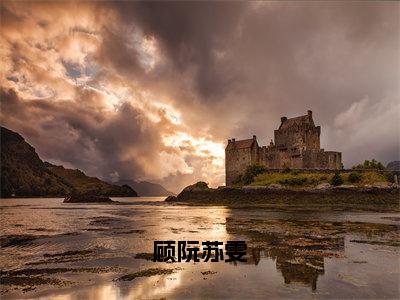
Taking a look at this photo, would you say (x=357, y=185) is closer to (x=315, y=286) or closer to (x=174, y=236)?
(x=174, y=236)

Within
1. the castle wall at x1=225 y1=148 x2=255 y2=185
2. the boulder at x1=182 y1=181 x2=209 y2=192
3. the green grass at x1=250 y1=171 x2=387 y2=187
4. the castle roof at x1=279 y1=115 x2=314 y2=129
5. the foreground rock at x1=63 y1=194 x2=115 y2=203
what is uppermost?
the castle roof at x1=279 y1=115 x2=314 y2=129

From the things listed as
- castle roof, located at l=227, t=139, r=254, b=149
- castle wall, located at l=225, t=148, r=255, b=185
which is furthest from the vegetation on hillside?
castle roof, located at l=227, t=139, r=254, b=149

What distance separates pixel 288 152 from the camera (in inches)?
3757

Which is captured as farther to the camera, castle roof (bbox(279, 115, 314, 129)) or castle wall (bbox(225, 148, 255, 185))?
castle wall (bbox(225, 148, 255, 185))

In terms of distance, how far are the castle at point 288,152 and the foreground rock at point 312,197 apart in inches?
713

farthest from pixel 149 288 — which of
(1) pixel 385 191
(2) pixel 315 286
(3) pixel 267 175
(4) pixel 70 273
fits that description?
(3) pixel 267 175

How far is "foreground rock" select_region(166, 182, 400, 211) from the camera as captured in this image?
2576 inches

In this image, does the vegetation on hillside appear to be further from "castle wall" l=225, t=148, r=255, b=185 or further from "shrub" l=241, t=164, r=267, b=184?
"castle wall" l=225, t=148, r=255, b=185

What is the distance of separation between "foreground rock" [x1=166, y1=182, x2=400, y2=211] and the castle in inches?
713

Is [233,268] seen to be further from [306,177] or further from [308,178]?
[306,177]

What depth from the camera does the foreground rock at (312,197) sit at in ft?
215

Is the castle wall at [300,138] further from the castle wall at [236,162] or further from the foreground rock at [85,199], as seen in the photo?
the foreground rock at [85,199]

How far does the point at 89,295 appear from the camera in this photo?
10.9m

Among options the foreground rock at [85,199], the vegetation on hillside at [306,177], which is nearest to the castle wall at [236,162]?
the vegetation on hillside at [306,177]
